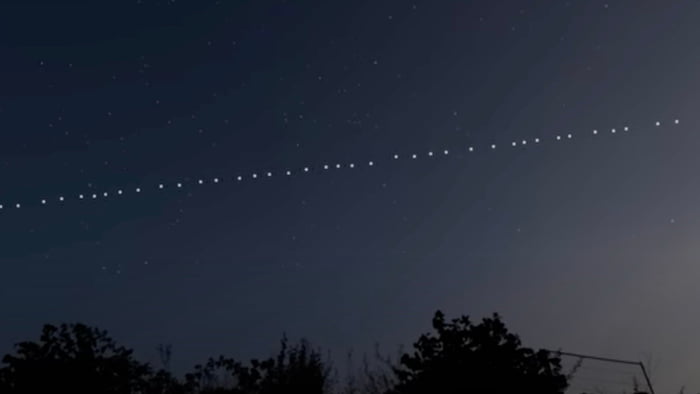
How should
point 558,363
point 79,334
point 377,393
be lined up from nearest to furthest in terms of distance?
point 558,363 → point 79,334 → point 377,393

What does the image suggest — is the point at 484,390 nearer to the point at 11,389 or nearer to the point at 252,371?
the point at 11,389

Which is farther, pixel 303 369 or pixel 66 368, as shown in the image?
pixel 303 369

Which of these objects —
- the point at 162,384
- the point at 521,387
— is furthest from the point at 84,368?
the point at 521,387
